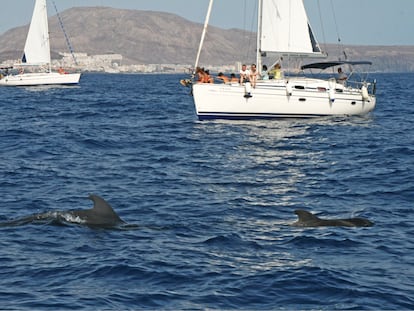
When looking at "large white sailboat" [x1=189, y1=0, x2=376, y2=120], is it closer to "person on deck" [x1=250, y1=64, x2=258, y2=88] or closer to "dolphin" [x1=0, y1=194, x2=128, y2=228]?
"person on deck" [x1=250, y1=64, x2=258, y2=88]

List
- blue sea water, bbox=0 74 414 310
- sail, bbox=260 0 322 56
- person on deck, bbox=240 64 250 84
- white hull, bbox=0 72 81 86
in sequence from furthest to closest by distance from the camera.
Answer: white hull, bbox=0 72 81 86, sail, bbox=260 0 322 56, person on deck, bbox=240 64 250 84, blue sea water, bbox=0 74 414 310

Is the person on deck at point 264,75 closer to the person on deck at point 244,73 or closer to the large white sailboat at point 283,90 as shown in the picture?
the large white sailboat at point 283,90

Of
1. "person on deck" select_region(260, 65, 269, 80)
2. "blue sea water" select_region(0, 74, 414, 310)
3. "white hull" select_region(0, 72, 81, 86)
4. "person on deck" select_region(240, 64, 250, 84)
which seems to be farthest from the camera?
"white hull" select_region(0, 72, 81, 86)

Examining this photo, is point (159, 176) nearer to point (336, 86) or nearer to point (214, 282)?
point (214, 282)

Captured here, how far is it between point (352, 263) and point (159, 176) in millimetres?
9967

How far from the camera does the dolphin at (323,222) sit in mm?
15000

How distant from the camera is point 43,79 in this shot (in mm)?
84438

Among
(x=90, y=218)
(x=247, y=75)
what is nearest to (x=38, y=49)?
(x=247, y=75)

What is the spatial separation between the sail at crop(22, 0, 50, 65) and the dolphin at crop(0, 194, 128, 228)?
233 feet

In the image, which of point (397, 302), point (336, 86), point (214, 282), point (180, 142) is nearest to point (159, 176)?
point (180, 142)

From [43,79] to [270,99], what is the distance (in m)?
53.2

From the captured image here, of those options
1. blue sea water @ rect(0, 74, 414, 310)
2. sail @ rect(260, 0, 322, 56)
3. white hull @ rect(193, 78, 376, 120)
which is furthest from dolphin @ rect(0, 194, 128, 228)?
sail @ rect(260, 0, 322, 56)

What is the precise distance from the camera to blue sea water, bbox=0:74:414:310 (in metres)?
11.0

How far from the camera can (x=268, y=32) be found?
3869 centimetres
